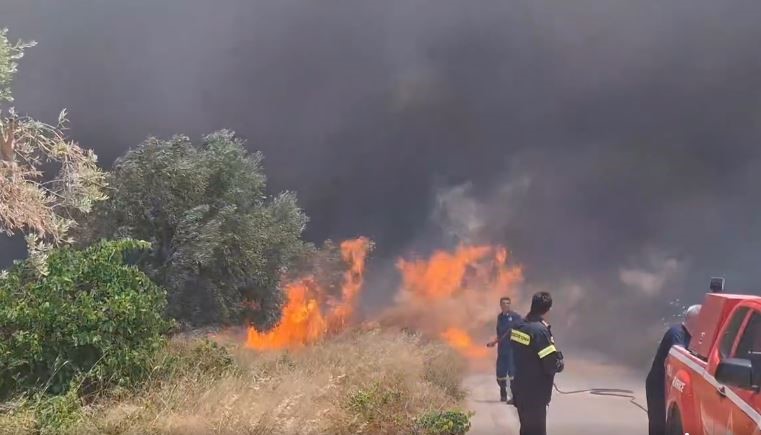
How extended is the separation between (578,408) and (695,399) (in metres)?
5.27

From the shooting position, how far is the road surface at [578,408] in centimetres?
846

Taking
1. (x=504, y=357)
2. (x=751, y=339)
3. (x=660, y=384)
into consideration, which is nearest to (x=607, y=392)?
(x=504, y=357)

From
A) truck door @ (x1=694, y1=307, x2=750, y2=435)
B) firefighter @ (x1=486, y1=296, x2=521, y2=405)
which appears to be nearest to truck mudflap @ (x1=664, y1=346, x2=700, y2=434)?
truck door @ (x1=694, y1=307, x2=750, y2=435)

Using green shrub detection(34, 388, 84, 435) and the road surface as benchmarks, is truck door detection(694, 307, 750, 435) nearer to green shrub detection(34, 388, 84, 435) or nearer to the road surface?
the road surface

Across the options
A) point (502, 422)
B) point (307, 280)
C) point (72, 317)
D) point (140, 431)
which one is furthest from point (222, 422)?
point (307, 280)

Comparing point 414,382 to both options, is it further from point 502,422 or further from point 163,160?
point 163,160

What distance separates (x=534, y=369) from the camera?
5.66 meters

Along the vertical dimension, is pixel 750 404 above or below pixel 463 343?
below

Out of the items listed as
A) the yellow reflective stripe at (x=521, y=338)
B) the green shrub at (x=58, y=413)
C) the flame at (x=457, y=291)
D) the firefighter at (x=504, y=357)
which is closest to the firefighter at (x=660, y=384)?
the yellow reflective stripe at (x=521, y=338)

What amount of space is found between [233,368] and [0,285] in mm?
3115

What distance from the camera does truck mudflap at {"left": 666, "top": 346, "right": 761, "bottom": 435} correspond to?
12.8ft

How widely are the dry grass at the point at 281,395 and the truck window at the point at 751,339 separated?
3.70 meters

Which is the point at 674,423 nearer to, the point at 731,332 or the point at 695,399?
the point at 695,399

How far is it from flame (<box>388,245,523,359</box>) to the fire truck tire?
8585 mm
